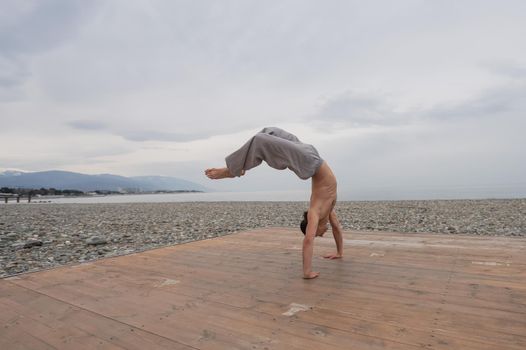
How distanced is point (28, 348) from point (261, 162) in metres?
2.42

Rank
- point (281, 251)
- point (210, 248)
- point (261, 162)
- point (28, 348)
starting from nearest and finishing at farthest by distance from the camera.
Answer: point (28, 348) < point (261, 162) < point (281, 251) < point (210, 248)

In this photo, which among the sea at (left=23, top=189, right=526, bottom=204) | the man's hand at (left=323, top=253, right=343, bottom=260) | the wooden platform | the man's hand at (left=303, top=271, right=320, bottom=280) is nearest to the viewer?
the wooden platform

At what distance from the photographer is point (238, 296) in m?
3.30

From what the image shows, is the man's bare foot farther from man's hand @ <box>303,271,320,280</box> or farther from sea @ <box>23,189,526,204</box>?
sea @ <box>23,189,526,204</box>

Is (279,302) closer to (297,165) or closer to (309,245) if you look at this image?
(309,245)

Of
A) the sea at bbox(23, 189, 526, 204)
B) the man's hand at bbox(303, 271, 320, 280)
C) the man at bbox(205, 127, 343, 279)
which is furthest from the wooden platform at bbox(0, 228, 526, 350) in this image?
the sea at bbox(23, 189, 526, 204)

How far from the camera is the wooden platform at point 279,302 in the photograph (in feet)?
7.78

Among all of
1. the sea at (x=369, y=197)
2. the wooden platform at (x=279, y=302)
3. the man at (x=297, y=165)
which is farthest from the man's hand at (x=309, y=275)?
the sea at (x=369, y=197)

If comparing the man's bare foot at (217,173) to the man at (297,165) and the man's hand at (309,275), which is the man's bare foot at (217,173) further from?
the man's hand at (309,275)

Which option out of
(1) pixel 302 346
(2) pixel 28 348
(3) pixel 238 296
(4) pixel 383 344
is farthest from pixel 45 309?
(4) pixel 383 344

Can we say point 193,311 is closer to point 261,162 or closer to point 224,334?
point 224,334

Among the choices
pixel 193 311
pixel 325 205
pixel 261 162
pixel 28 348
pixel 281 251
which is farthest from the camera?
pixel 281 251

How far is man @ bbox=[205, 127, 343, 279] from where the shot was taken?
3635 mm

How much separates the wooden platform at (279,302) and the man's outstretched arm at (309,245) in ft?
0.51
